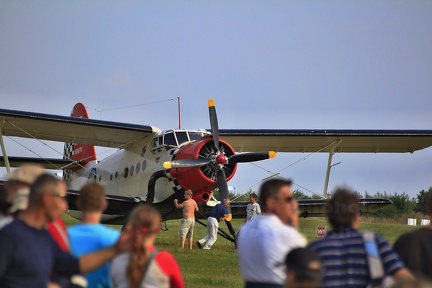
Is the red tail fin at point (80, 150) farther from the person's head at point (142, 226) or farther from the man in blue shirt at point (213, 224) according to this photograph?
the person's head at point (142, 226)

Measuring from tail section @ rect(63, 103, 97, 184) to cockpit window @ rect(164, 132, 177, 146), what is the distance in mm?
5978

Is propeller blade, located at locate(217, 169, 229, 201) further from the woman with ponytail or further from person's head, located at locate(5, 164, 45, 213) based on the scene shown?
the woman with ponytail

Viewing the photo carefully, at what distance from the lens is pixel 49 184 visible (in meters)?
5.22

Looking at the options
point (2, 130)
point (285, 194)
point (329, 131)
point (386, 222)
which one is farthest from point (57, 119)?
point (386, 222)

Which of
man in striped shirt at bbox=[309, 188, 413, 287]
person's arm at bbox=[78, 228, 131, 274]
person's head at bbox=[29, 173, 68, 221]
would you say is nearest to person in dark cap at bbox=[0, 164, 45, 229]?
person's head at bbox=[29, 173, 68, 221]

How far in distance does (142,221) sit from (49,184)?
0.64m

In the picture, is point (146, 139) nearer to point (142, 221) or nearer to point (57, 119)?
point (57, 119)

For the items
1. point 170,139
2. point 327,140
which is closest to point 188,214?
point 170,139

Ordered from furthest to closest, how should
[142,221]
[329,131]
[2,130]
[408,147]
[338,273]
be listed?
1. [408,147]
2. [329,131]
3. [2,130]
4. [338,273]
5. [142,221]

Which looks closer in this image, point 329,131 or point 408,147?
point 329,131

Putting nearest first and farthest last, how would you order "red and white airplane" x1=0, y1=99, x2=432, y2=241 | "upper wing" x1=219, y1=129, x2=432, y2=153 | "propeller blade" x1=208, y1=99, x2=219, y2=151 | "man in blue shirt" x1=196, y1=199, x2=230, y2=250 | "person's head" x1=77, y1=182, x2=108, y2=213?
"person's head" x1=77, y1=182, x2=108, y2=213
"man in blue shirt" x1=196, y1=199, x2=230, y2=250
"propeller blade" x1=208, y1=99, x2=219, y2=151
"red and white airplane" x1=0, y1=99, x2=432, y2=241
"upper wing" x1=219, y1=129, x2=432, y2=153

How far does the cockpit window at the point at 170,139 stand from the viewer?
22.9 metres

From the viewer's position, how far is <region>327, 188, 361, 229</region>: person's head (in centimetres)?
538

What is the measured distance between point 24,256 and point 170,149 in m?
17.7
